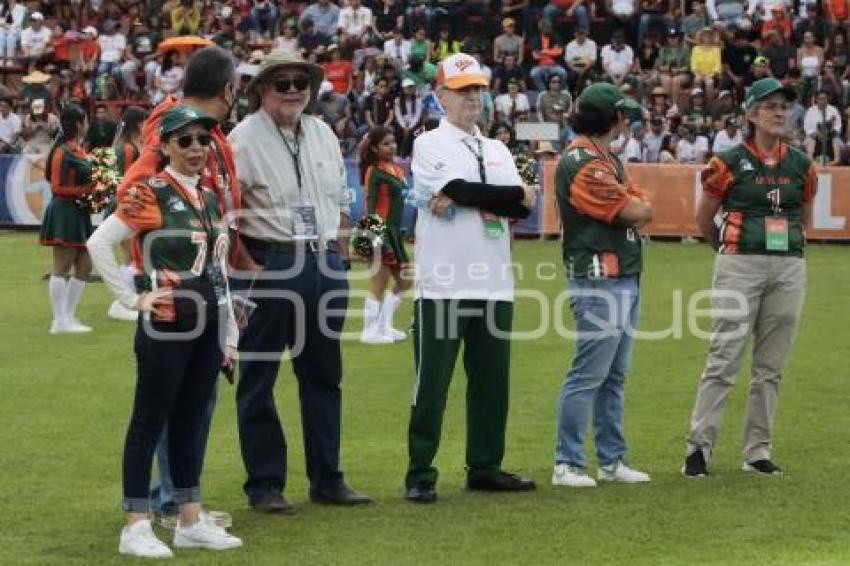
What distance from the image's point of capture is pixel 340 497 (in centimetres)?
913

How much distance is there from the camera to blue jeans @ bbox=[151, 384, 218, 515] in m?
8.36

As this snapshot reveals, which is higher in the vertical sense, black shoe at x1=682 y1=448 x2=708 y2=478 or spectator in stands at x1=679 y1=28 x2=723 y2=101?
spectator in stands at x1=679 y1=28 x2=723 y2=101

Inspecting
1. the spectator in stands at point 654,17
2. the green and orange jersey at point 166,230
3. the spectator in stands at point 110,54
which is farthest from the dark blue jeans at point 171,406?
the spectator in stands at point 110,54

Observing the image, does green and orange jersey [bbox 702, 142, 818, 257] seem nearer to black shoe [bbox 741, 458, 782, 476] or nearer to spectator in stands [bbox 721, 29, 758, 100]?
black shoe [bbox 741, 458, 782, 476]

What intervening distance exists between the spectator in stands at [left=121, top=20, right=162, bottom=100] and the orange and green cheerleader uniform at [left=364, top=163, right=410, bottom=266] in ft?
59.2

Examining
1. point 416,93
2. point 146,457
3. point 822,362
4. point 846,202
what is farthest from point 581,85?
point 146,457

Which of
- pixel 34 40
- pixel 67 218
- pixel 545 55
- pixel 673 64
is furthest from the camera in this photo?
pixel 34 40

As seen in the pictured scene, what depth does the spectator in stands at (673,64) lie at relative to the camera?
30486 mm

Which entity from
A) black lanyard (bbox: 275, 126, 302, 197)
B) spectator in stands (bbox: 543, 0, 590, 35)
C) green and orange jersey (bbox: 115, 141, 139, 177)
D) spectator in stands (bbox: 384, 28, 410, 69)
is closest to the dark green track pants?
black lanyard (bbox: 275, 126, 302, 197)

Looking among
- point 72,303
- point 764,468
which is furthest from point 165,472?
point 72,303

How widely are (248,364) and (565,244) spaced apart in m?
1.85

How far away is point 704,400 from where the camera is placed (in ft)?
32.7

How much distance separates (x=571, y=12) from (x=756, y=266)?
23.9 meters

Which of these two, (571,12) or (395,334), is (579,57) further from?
(395,334)
